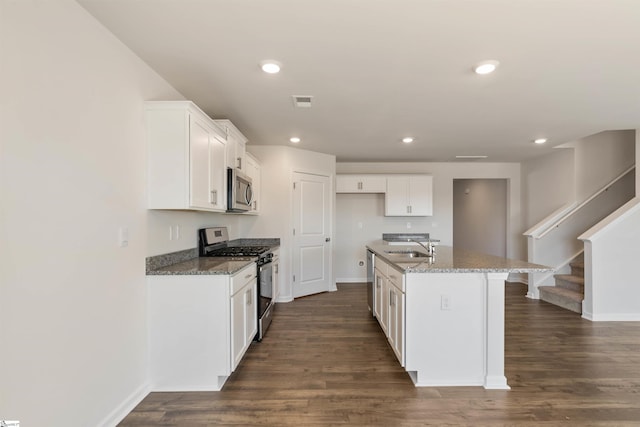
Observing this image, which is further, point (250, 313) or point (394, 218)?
point (394, 218)

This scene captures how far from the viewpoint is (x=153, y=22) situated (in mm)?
1795

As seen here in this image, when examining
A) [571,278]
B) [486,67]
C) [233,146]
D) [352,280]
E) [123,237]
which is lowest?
[352,280]

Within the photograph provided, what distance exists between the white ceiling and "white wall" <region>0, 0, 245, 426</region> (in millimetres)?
339

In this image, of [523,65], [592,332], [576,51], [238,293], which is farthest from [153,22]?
[592,332]

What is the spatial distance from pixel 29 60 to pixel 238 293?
1.85 metres

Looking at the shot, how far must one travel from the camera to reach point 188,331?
7.62 feet

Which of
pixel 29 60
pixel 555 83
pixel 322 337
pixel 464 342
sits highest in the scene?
pixel 555 83

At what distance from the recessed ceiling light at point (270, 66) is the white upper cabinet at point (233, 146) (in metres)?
0.95

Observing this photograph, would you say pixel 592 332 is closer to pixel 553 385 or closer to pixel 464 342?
pixel 553 385

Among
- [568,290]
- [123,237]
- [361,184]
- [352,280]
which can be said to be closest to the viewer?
[123,237]

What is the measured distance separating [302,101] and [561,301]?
4473mm

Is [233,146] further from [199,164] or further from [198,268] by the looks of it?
[198,268]

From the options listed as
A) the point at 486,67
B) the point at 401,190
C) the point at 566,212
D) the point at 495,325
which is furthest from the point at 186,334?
the point at 566,212

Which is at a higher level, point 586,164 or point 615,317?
point 586,164
